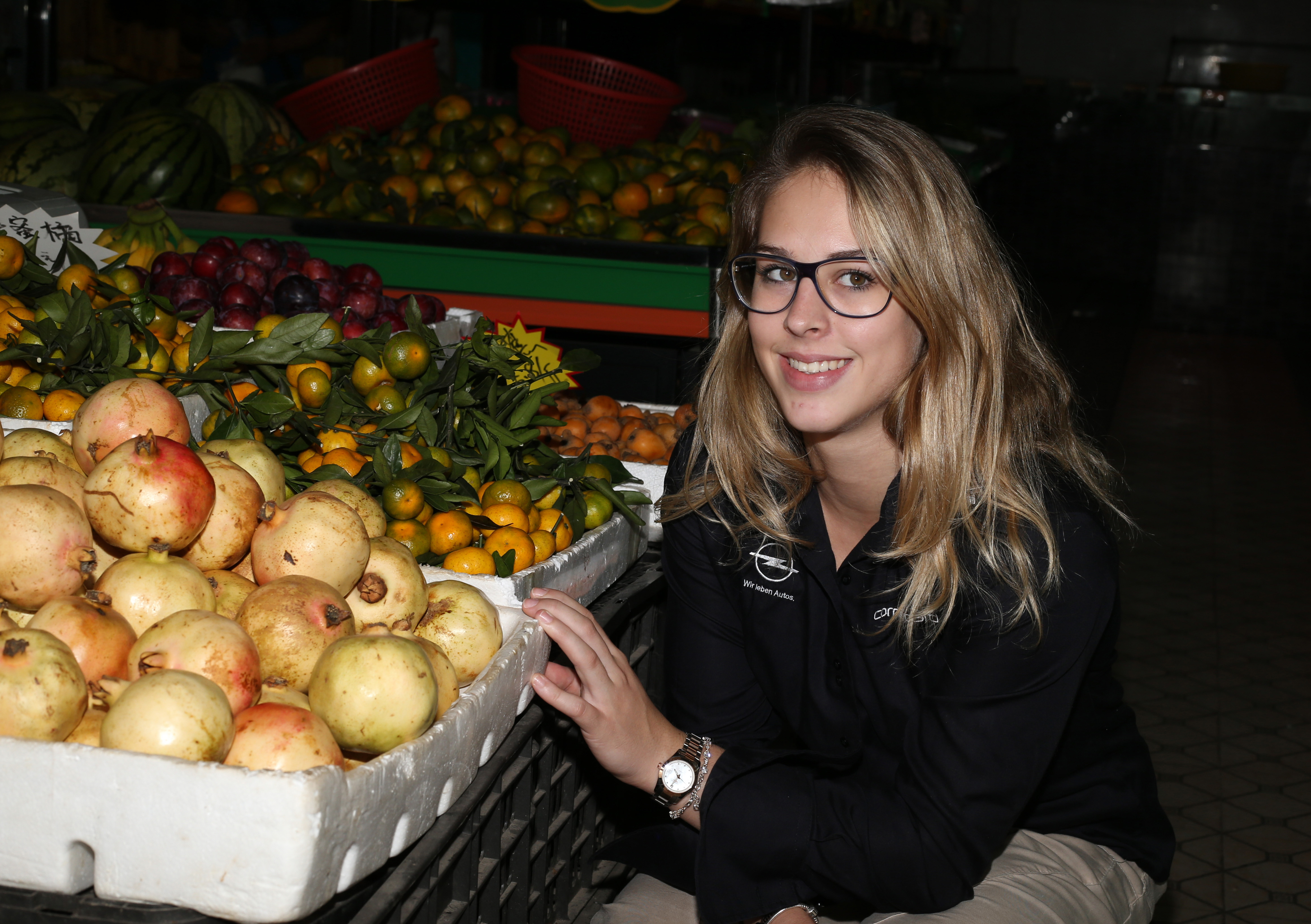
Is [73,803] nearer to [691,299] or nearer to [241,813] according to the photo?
[241,813]

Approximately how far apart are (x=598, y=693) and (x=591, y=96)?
309 cm

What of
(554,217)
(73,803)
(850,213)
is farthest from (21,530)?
(554,217)

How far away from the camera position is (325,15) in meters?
6.18

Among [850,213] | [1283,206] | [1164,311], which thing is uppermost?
[850,213]

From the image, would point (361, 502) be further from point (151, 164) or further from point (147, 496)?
point (151, 164)

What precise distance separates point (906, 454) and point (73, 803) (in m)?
0.99

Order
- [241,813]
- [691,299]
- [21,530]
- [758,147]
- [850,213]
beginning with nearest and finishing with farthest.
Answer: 1. [241,813]
2. [21,530]
3. [850,213]
4. [758,147]
5. [691,299]

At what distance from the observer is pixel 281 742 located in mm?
1039

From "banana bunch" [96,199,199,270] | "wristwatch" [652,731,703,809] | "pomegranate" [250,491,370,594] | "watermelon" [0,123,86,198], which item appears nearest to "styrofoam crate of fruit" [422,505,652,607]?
"pomegranate" [250,491,370,594]

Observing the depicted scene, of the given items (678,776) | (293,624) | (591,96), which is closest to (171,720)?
(293,624)

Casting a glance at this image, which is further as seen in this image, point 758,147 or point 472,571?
point 758,147

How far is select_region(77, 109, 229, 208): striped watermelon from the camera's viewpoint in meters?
3.50

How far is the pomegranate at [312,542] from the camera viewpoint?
1.26 meters

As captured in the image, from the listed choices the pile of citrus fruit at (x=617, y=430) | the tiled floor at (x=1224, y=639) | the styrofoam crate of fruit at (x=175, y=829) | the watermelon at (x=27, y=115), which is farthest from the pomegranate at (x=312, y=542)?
the watermelon at (x=27, y=115)
